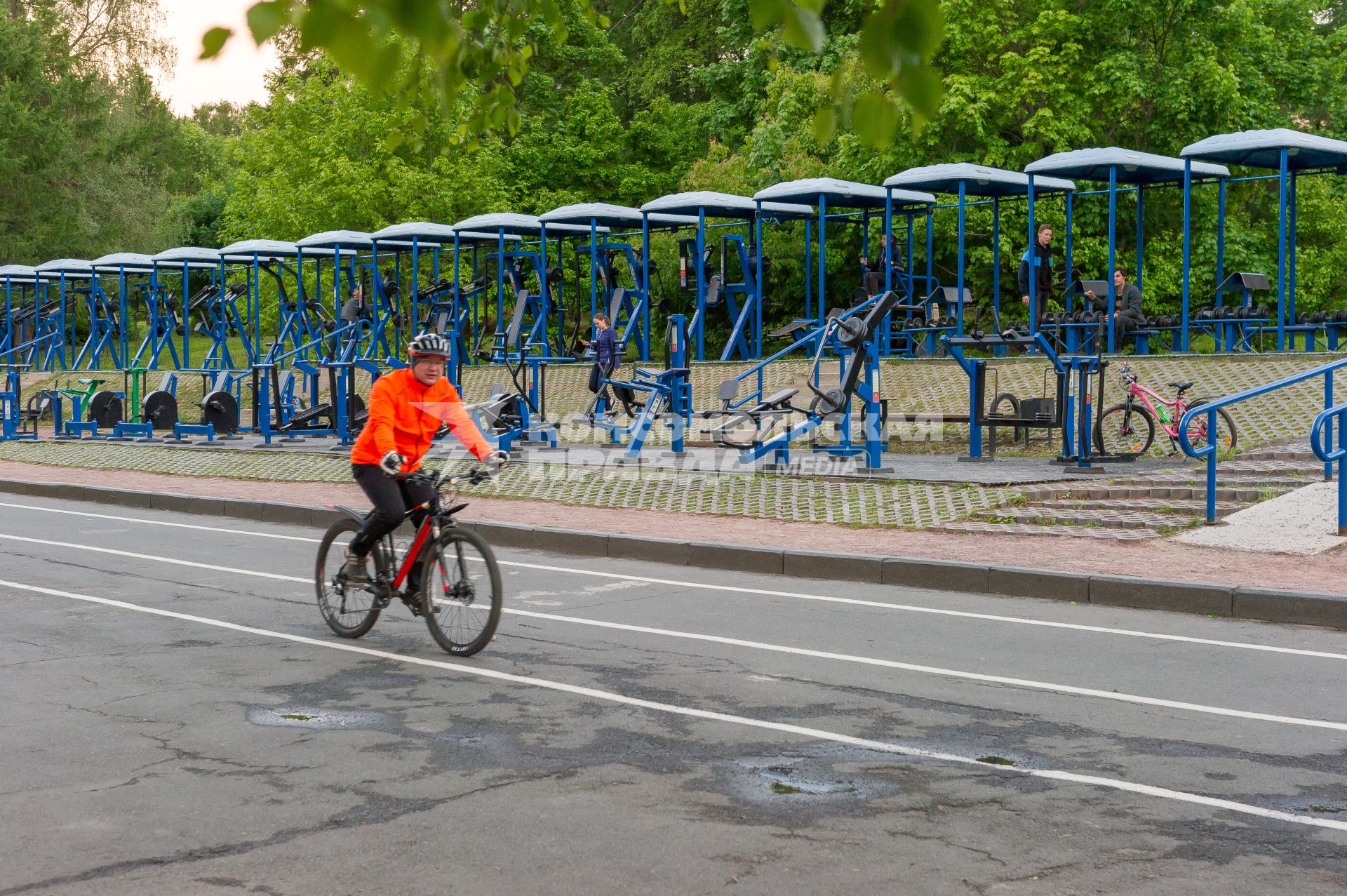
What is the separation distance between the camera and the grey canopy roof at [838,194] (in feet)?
81.1

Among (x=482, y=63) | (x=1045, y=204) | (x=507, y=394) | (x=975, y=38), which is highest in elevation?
(x=975, y=38)

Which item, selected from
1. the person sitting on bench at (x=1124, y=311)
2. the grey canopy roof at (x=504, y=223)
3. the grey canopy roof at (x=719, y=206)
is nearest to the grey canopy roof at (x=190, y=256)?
the grey canopy roof at (x=504, y=223)

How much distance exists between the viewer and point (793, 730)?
6.10 metres

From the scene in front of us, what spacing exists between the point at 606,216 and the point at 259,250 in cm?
766

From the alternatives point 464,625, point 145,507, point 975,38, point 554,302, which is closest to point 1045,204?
point 975,38

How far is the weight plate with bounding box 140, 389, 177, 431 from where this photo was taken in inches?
1091

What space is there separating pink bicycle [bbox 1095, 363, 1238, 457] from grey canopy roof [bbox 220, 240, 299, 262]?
61.8ft

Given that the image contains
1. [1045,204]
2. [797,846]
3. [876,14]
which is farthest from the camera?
[1045,204]

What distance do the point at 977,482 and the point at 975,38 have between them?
776 inches

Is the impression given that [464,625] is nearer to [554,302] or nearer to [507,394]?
[507,394]

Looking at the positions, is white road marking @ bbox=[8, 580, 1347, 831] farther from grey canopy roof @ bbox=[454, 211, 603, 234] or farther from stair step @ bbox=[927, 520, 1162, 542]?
grey canopy roof @ bbox=[454, 211, 603, 234]

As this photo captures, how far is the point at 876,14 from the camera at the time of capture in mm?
2846

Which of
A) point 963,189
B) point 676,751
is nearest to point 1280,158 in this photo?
point 963,189

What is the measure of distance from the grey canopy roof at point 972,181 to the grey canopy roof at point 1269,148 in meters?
2.96
